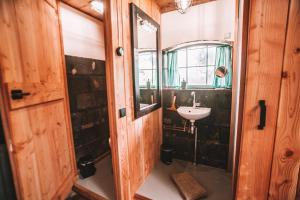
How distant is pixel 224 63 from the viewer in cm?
197

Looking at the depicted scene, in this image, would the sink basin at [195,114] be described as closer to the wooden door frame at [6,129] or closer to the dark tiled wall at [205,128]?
the dark tiled wall at [205,128]

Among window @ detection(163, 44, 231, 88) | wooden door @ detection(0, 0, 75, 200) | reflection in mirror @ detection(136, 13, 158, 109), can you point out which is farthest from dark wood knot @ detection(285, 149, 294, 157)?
wooden door @ detection(0, 0, 75, 200)

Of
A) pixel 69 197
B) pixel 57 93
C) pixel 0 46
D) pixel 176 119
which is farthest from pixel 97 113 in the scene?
pixel 0 46

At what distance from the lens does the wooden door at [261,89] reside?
82cm

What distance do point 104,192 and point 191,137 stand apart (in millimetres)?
1441

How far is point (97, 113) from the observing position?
7.96 ft

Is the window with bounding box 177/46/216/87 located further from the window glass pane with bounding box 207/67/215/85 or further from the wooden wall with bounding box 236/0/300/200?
the wooden wall with bounding box 236/0/300/200

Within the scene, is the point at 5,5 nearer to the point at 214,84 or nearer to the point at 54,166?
the point at 54,166

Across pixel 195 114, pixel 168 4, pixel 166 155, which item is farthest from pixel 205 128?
pixel 168 4

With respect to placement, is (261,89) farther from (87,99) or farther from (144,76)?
(87,99)

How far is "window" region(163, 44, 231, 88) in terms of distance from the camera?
2.00 metres

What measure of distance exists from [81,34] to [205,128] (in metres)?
2.46

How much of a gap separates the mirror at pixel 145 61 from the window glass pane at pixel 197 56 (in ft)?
1.77

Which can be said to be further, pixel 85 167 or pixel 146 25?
pixel 85 167
